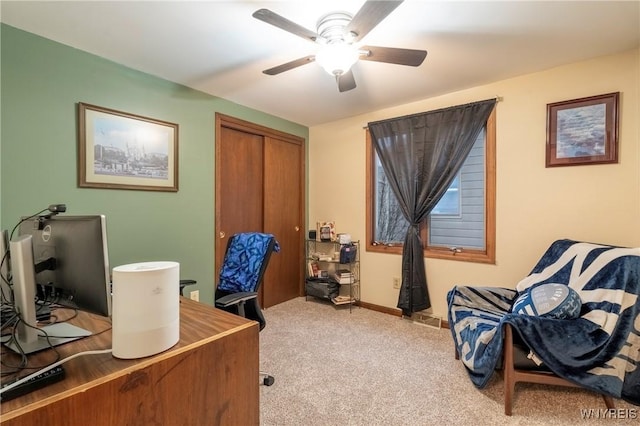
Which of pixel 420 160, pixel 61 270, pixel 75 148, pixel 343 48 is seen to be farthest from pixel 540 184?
pixel 75 148

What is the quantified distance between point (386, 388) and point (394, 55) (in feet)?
6.89

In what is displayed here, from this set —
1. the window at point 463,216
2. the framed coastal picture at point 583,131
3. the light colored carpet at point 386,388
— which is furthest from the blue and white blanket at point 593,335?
the window at point 463,216

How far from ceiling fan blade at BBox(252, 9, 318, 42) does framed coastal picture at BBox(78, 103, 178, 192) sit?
1538mm

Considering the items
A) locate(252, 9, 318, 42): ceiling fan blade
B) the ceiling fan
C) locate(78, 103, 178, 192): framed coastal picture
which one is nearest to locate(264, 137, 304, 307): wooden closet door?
locate(78, 103, 178, 192): framed coastal picture

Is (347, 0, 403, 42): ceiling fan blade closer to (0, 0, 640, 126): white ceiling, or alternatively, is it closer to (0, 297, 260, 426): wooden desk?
(0, 0, 640, 126): white ceiling

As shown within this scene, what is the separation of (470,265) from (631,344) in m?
1.26

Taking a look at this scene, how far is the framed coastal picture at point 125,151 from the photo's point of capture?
212 centimetres

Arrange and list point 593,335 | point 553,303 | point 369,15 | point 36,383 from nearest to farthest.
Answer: point 36,383 < point 369,15 < point 593,335 < point 553,303

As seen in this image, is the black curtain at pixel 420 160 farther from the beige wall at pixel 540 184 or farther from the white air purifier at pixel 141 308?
the white air purifier at pixel 141 308

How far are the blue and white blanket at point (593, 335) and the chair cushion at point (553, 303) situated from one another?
0.05 m

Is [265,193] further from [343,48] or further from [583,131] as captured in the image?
[583,131]

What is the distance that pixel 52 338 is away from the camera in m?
1.02

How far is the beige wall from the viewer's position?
215 cm

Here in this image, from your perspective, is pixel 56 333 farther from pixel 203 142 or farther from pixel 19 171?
pixel 203 142
